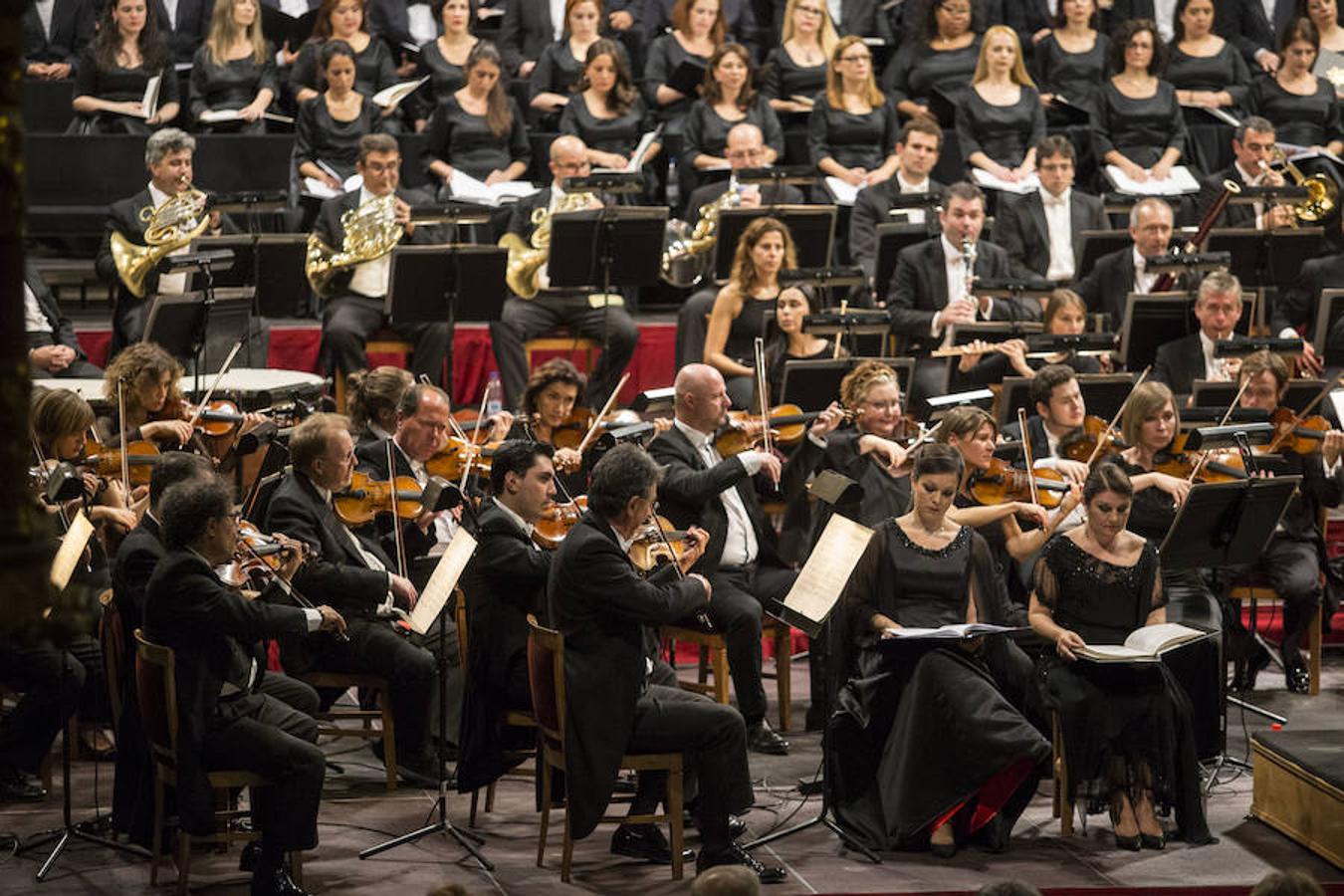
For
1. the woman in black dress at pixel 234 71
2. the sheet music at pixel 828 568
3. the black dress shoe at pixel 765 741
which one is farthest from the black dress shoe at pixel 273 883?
the woman in black dress at pixel 234 71

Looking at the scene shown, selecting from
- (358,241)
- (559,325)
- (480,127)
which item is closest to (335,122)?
(480,127)

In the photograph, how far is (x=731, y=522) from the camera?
679cm

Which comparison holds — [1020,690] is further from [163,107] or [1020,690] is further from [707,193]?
[163,107]

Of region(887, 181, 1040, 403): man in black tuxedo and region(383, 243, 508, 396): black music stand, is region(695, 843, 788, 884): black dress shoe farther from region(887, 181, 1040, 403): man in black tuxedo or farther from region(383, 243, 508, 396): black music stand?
region(887, 181, 1040, 403): man in black tuxedo

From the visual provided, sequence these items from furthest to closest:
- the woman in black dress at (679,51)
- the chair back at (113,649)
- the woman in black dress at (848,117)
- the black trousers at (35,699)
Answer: the woman in black dress at (679,51)
the woman in black dress at (848,117)
the black trousers at (35,699)
the chair back at (113,649)

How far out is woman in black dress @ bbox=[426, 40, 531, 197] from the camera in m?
9.68

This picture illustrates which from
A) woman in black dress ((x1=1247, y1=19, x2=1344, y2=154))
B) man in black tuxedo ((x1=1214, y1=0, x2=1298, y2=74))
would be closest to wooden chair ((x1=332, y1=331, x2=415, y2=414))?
woman in black dress ((x1=1247, y1=19, x2=1344, y2=154))

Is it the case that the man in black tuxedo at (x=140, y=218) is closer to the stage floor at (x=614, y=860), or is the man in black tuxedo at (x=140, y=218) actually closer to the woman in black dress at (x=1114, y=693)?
the stage floor at (x=614, y=860)

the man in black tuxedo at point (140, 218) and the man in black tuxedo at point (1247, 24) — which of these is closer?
the man in black tuxedo at point (140, 218)

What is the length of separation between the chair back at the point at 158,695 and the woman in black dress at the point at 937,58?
6.42 metres

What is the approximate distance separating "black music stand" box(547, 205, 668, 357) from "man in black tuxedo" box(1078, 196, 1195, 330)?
2.09 metres

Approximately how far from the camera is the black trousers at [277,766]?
503 cm

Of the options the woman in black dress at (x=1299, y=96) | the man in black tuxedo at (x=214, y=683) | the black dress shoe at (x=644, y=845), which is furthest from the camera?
the woman in black dress at (x=1299, y=96)

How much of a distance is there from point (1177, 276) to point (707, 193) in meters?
2.23
